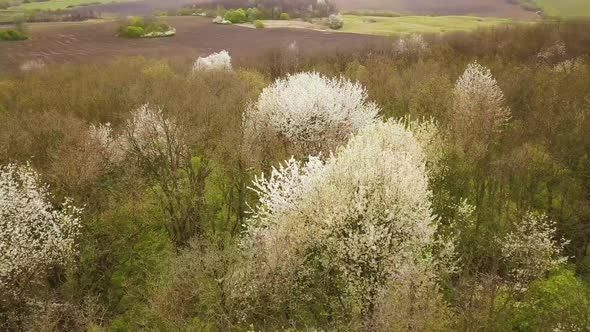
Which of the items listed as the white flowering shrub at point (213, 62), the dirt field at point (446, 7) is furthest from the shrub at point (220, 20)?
the white flowering shrub at point (213, 62)

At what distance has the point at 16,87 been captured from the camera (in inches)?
2391

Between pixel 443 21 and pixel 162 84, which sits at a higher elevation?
pixel 443 21

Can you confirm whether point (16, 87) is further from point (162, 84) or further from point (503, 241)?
point (503, 241)

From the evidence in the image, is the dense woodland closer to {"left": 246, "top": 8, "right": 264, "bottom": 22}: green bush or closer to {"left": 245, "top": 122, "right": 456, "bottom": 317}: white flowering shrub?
{"left": 245, "top": 122, "right": 456, "bottom": 317}: white flowering shrub

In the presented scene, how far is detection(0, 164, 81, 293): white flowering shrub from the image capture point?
33.0m

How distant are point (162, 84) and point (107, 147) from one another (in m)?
17.8

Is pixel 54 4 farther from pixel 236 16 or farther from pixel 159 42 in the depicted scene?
pixel 236 16

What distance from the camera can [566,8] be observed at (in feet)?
195

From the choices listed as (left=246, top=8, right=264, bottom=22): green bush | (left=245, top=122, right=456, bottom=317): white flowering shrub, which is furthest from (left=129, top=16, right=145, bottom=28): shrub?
(left=245, top=122, right=456, bottom=317): white flowering shrub

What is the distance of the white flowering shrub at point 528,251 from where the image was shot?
3675 cm

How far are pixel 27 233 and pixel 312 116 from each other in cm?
2590

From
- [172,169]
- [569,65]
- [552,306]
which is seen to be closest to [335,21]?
[569,65]

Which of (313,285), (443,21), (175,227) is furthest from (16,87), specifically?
(443,21)

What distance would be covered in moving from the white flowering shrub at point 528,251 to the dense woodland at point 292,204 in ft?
0.92
